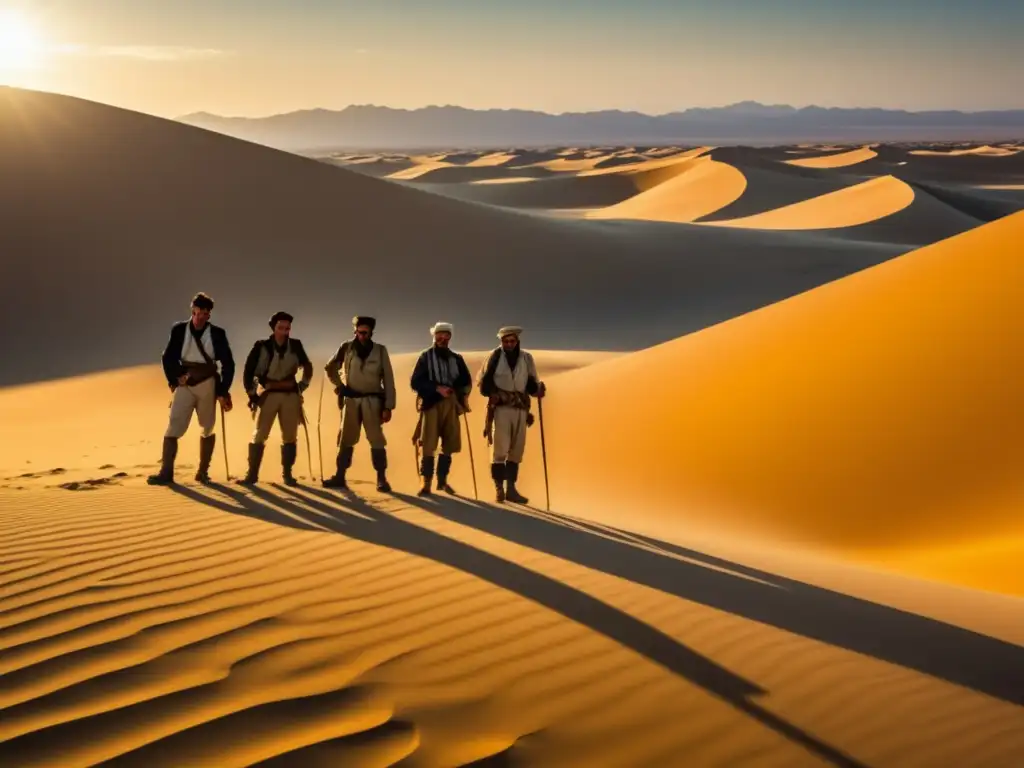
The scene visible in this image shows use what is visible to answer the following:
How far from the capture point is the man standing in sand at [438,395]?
24.4 ft

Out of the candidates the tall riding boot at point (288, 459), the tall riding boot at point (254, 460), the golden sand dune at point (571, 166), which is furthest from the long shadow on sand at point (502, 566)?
the golden sand dune at point (571, 166)

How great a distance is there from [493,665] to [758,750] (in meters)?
0.99

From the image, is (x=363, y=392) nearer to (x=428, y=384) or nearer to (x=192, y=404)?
(x=428, y=384)

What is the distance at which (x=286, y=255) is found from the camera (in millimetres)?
26969

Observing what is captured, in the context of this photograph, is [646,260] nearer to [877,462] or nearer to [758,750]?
[877,462]

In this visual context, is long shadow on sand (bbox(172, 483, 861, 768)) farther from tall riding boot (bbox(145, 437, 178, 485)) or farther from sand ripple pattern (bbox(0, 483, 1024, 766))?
tall riding boot (bbox(145, 437, 178, 485))

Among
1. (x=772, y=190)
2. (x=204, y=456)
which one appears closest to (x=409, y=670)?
(x=204, y=456)

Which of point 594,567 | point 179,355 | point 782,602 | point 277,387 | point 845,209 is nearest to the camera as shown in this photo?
point 782,602

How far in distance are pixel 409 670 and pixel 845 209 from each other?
50.0 meters

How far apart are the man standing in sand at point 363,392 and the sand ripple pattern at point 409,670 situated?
2316 mm

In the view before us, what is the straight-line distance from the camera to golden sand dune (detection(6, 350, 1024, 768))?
120 inches

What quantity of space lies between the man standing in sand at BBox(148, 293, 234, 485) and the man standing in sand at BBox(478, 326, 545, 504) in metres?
1.99

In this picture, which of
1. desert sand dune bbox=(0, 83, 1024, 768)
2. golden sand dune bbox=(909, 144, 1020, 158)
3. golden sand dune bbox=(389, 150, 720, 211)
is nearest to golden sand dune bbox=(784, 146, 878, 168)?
golden sand dune bbox=(909, 144, 1020, 158)

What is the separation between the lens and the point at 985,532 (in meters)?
6.81
